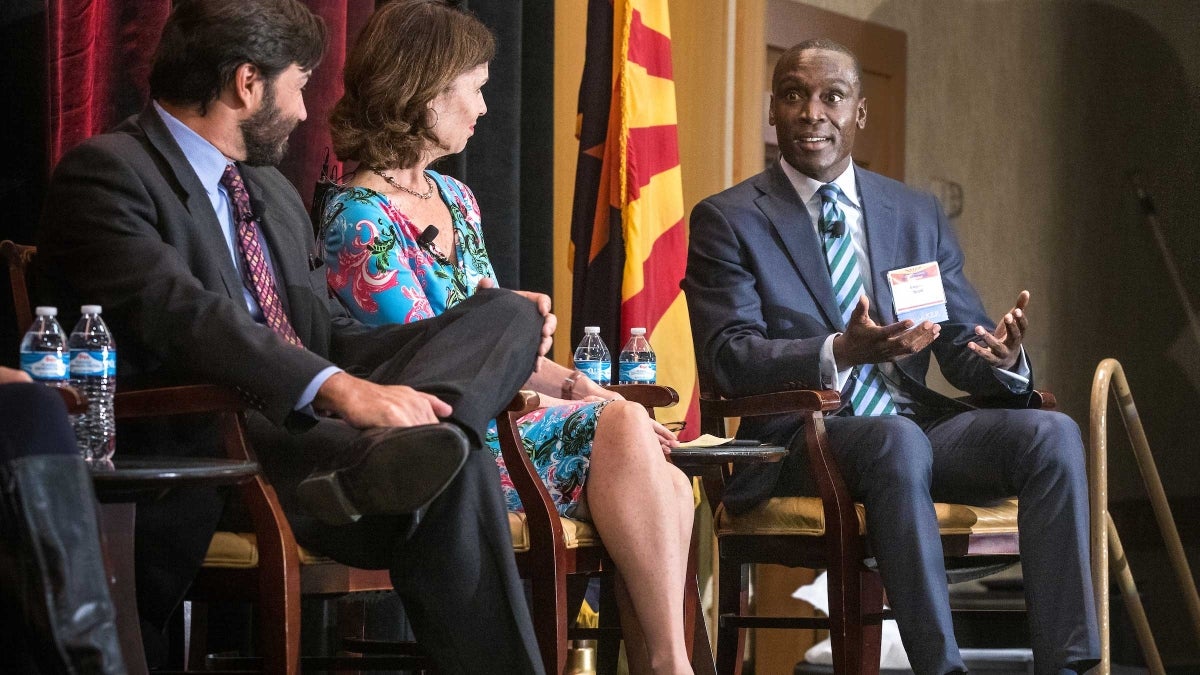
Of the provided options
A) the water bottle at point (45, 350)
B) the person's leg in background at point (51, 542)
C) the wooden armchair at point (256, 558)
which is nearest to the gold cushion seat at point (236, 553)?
the wooden armchair at point (256, 558)

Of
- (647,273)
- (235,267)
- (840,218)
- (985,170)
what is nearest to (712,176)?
(647,273)

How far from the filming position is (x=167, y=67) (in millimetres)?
2164

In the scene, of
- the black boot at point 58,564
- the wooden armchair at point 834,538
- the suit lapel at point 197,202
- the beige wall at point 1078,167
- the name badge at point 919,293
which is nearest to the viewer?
the black boot at point 58,564

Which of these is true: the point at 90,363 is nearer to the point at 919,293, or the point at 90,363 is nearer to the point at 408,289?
the point at 408,289

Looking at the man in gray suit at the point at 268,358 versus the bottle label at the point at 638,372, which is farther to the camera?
the bottle label at the point at 638,372

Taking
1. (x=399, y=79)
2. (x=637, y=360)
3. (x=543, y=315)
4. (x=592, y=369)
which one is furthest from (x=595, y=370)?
(x=543, y=315)

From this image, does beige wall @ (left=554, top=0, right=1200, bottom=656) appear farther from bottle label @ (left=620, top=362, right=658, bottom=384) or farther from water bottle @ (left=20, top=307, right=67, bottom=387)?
water bottle @ (left=20, top=307, right=67, bottom=387)

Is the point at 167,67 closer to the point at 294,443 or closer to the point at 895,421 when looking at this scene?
the point at 294,443

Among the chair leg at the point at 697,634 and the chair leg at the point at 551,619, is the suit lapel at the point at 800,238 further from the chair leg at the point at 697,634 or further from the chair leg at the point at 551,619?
the chair leg at the point at 551,619

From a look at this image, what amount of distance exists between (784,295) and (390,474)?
4.54 ft

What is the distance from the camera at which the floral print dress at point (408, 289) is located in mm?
2404

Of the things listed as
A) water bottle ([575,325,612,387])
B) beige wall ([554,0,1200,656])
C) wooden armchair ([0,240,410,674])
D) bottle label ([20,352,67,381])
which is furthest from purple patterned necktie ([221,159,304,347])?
beige wall ([554,0,1200,656])

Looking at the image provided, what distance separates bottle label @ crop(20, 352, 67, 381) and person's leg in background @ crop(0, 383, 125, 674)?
0.32 m

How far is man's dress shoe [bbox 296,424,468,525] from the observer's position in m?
1.72
